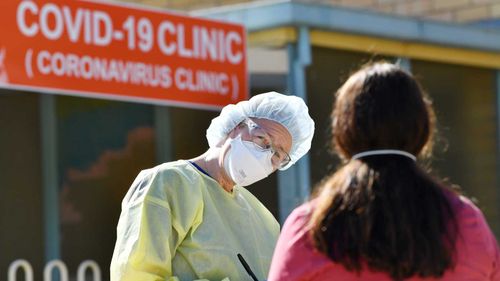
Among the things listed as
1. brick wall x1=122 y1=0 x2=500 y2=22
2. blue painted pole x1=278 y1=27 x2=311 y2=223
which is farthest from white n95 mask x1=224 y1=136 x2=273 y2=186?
brick wall x1=122 y1=0 x2=500 y2=22

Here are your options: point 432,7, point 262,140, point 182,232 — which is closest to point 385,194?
point 182,232

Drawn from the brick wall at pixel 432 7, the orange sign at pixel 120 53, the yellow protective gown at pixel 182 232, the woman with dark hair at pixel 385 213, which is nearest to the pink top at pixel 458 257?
the woman with dark hair at pixel 385 213

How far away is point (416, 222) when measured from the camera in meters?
2.53

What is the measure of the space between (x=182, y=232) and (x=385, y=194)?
1.04m

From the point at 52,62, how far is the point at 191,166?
3283 mm

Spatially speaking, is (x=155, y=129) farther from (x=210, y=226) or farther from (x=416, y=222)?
(x=416, y=222)

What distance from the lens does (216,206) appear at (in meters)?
3.61

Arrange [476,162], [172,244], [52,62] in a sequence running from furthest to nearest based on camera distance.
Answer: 1. [476,162]
2. [52,62]
3. [172,244]

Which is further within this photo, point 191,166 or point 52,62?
point 52,62

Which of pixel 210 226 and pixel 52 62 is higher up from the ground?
pixel 52 62

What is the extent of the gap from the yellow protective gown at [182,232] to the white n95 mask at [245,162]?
6 centimetres

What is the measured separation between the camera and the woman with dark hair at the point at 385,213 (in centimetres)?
252

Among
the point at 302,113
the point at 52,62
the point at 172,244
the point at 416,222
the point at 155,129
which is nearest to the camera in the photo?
the point at 416,222

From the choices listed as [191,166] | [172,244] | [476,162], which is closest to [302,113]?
[191,166]
